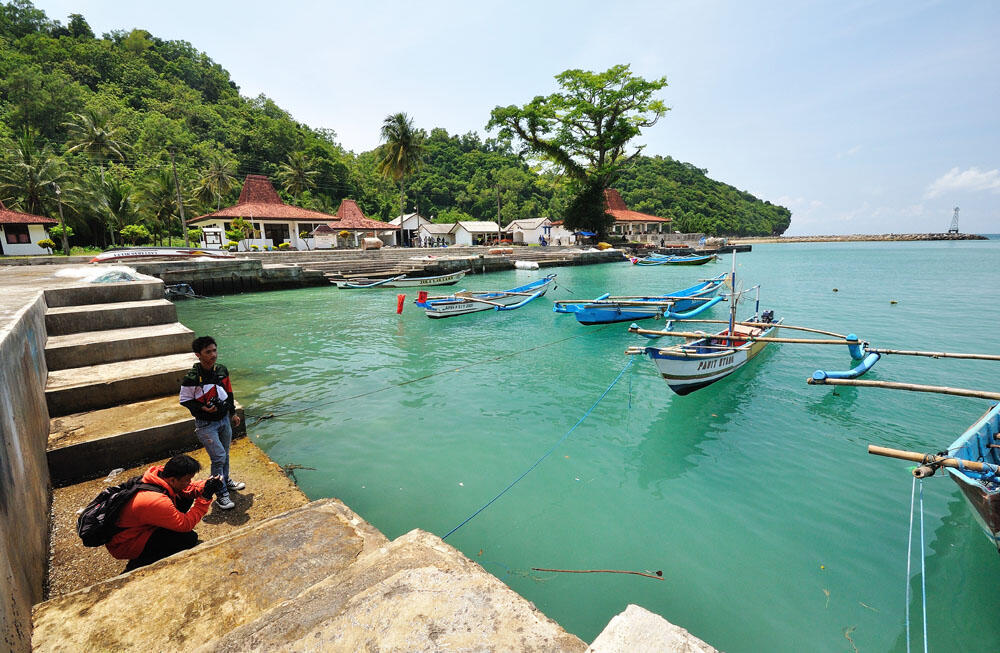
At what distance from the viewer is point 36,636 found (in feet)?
8.49

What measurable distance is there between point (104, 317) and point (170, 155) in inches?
1612

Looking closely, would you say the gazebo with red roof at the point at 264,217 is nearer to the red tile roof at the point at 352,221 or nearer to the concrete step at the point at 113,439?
the red tile roof at the point at 352,221

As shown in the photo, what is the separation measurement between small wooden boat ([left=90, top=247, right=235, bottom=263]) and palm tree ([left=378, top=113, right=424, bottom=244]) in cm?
1992

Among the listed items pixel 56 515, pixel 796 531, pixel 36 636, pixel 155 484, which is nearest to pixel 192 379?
pixel 155 484

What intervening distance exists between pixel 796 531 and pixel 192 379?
7.21 m

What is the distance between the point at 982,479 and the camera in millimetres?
4941

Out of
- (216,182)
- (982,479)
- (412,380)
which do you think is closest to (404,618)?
(982,479)

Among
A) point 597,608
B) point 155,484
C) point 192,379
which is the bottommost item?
point 597,608

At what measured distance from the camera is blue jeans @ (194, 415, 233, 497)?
4461 millimetres

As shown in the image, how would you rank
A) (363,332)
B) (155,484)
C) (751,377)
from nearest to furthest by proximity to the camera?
(155,484) → (751,377) → (363,332)

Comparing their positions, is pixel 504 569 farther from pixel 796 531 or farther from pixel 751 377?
pixel 751 377

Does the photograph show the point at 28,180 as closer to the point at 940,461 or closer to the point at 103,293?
the point at 103,293

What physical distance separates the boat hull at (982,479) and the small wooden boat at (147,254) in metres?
30.4

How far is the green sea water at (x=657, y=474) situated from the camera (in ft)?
14.8
